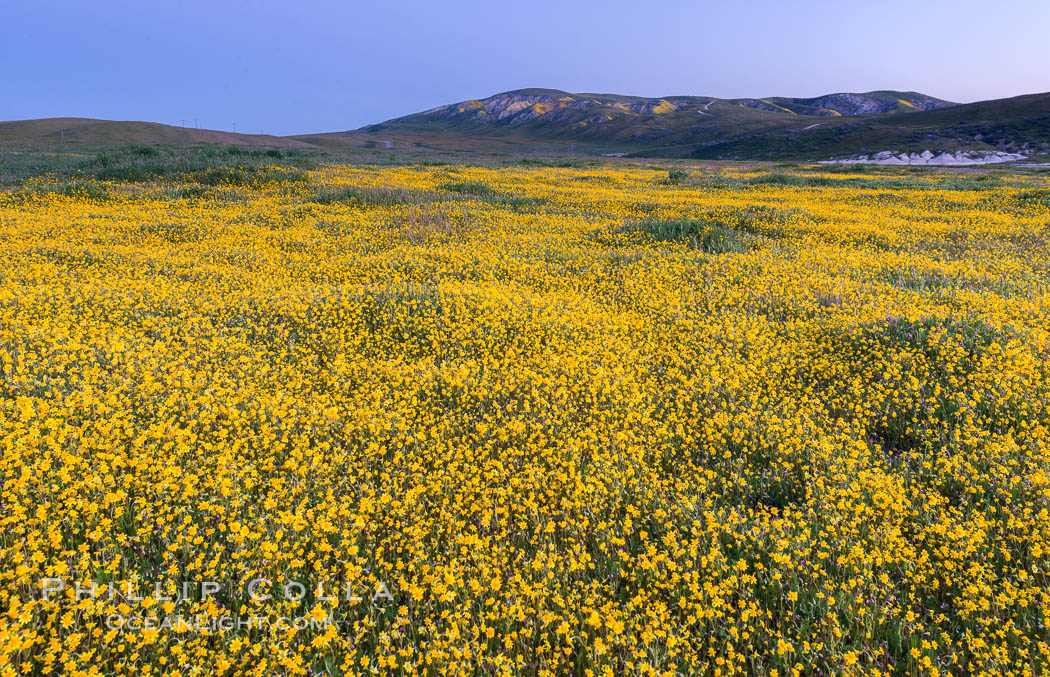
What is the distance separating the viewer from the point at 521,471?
409 centimetres

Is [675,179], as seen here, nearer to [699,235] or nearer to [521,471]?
[699,235]

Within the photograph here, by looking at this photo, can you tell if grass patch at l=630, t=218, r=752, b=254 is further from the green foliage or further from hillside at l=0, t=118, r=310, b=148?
hillside at l=0, t=118, r=310, b=148

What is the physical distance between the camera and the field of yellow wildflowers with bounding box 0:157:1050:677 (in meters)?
Result: 2.70

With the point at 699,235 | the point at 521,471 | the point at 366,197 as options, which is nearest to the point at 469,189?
the point at 366,197

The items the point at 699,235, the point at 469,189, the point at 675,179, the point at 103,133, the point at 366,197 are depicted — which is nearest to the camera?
the point at 699,235

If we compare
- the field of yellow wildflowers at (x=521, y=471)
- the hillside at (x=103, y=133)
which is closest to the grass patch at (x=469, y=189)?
the field of yellow wildflowers at (x=521, y=471)

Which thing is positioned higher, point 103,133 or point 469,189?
point 103,133

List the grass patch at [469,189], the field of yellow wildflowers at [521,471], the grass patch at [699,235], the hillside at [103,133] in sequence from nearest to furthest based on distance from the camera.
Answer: the field of yellow wildflowers at [521,471] < the grass patch at [699,235] < the grass patch at [469,189] < the hillside at [103,133]

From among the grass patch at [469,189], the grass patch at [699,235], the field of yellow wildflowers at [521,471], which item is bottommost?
the field of yellow wildflowers at [521,471]

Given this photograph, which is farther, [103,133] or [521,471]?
[103,133]

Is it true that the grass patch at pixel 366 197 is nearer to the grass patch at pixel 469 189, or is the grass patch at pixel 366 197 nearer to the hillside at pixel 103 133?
the grass patch at pixel 469 189

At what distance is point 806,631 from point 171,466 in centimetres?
450

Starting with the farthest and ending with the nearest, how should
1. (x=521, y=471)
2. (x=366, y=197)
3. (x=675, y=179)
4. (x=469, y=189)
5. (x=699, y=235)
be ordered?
(x=675, y=179)
(x=469, y=189)
(x=366, y=197)
(x=699, y=235)
(x=521, y=471)

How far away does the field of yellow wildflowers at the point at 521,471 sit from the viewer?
2.70 metres
